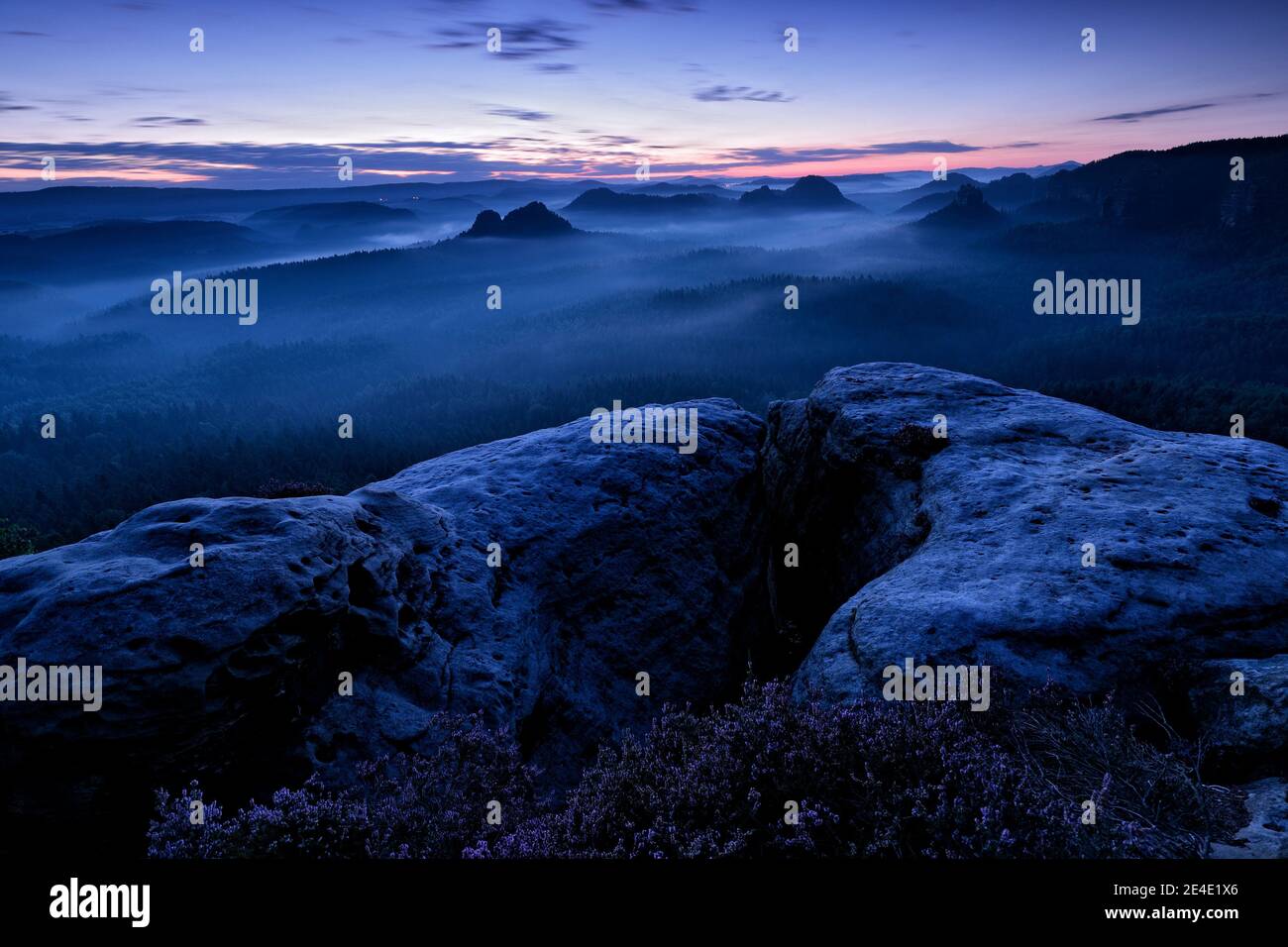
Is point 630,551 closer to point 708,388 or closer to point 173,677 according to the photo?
point 173,677

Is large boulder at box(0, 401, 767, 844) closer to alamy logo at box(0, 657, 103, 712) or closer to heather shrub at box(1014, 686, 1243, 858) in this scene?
alamy logo at box(0, 657, 103, 712)

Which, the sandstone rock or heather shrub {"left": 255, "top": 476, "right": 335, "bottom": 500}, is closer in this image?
the sandstone rock

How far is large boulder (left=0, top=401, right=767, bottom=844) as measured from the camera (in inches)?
266

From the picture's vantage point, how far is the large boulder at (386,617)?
6754mm

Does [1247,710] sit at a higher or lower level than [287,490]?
lower

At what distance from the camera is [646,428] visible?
624 inches

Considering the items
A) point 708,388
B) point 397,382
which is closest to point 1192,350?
point 708,388

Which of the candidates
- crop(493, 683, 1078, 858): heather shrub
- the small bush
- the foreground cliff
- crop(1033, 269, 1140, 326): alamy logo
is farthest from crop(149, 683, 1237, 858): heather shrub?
the small bush

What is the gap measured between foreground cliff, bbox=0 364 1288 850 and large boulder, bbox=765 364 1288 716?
0.13 ft

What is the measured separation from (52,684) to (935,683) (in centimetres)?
813

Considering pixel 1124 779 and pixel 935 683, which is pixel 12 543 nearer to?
pixel 935 683

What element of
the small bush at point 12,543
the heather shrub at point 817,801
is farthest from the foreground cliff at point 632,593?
the small bush at point 12,543

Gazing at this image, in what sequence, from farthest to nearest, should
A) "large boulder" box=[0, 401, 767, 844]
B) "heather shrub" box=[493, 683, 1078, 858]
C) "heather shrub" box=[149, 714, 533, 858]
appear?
"large boulder" box=[0, 401, 767, 844], "heather shrub" box=[149, 714, 533, 858], "heather shrub" box=[493, 683, 1078, 858]

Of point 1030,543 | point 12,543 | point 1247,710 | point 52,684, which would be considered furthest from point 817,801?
point 12,543
